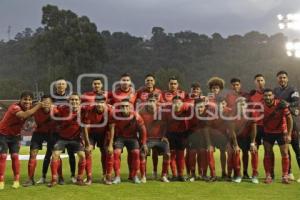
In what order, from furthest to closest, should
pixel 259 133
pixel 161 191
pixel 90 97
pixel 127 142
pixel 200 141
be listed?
pixel 259 133 → pixel 90 97 → pixel 200 141 → pixel 127 142 → pixel 161 191

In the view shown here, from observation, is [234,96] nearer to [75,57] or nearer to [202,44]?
[75,57]

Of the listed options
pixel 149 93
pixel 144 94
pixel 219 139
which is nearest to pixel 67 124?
pixel 144 94

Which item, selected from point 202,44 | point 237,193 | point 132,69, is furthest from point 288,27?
point 202,44

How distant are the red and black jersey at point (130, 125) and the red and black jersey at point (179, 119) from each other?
28.8 inches

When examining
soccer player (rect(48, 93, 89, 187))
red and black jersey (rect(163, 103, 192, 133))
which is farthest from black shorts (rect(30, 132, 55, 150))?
red and black jersey (rect(163, 103, 192, 133))

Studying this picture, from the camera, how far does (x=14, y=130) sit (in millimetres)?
9281

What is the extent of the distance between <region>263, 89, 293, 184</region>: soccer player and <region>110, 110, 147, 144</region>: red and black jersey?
9.71 feet

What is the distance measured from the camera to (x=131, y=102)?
10.2 m

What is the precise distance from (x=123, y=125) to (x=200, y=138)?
6.21 feet

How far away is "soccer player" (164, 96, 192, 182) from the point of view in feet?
32.9

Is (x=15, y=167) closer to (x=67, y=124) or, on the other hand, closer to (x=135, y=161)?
(x=67, y=124)

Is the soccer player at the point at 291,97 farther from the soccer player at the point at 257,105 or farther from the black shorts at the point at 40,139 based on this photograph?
the black shorts at the point at 40,139

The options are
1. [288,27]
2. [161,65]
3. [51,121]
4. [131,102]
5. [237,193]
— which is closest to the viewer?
[237,193]

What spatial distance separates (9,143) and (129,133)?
2.72 meters
